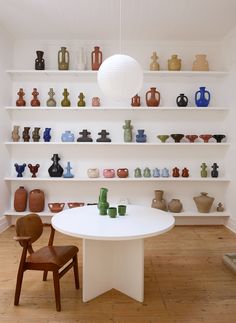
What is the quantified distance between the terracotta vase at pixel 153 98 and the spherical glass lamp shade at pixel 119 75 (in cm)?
196

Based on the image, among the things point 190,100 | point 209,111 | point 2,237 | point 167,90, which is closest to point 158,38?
point 167,90

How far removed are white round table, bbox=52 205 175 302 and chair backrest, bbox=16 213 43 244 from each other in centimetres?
18

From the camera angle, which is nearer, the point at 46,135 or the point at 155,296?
the point at 155,296

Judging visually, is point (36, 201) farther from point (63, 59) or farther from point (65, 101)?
point (63, 59)

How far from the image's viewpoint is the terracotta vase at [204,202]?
13.1 feet

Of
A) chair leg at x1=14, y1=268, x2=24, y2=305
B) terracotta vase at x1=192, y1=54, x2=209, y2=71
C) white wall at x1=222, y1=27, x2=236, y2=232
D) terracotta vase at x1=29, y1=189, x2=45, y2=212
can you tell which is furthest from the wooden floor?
terracotta vase at x1=192, y1=54, x2=209, y2=71

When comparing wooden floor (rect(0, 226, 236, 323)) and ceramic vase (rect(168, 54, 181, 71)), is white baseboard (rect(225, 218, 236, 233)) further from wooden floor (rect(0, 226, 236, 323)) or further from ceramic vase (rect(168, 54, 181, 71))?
ceramic vase (rect(168, 54, 181, 71))

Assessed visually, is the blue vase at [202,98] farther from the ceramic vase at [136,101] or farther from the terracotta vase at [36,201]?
the terracotta vase at [36,201]

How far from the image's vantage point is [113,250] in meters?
2.25

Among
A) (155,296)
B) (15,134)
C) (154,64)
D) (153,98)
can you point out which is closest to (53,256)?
(155,296)

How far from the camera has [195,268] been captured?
271cm

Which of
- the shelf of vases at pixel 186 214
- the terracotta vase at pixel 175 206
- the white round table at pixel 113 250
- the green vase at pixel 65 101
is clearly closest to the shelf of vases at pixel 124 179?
the terracotta vase at pixel 175 206

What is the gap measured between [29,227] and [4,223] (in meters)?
2.05

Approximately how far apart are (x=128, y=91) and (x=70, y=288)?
1.63 meters
